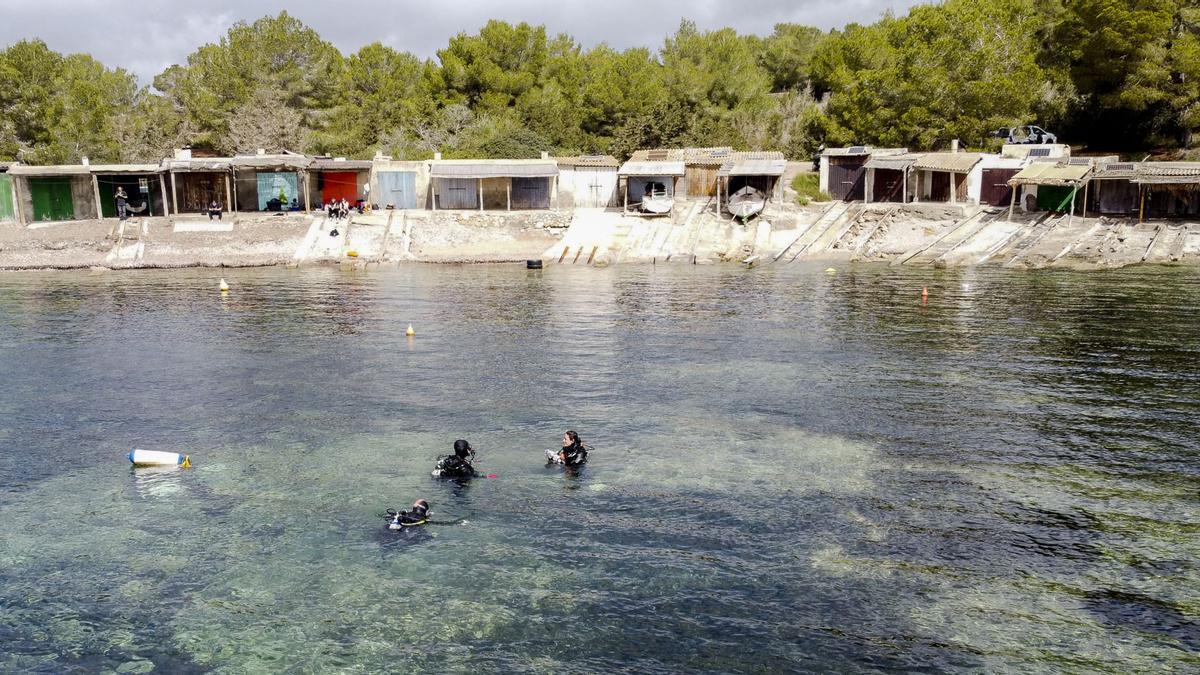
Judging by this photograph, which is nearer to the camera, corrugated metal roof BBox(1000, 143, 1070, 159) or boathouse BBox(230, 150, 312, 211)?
corrugated metal roof BBox(1000, 143, 1070, 159)

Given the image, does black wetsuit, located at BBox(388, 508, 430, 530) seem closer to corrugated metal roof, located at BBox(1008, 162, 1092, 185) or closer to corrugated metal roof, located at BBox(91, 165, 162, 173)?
corrugated metal roof, located at BBox(1008, 162, 1092, 185)

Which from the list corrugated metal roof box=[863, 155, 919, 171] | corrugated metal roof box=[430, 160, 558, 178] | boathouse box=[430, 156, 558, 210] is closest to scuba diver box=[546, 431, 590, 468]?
corrugated metal roof box=[430, 160, 558, 178]

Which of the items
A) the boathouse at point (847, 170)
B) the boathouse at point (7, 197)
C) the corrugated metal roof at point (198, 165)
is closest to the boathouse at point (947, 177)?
the boathouse at point (847, 170)

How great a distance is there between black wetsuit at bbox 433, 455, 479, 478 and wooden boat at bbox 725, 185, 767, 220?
4443 centimetres

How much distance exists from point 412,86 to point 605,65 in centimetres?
1785

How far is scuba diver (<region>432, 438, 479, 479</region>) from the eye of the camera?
21141 millimetres

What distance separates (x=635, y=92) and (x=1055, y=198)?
114 ft

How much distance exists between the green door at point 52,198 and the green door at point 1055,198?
217 feet

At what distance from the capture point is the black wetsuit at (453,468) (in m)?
21.2

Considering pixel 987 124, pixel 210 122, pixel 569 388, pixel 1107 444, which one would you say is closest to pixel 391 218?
pixel 210 122

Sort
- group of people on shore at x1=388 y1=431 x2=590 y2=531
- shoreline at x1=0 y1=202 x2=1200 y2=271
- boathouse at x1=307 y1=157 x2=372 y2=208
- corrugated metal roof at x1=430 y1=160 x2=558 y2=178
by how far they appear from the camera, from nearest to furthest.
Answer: group of people on shore at x1=388 y1=431 x2=590 y2=531 < shoreline at x1=0 y1=202 x2=1200 y2=271 < corrugated metal roof at x1=430 y1=160 x2=558 y2=178 < boathouse at x1=307 y1=157 x2=372 y2=208

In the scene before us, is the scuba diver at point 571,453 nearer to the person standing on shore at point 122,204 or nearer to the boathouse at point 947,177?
the boathouse at point 947,177

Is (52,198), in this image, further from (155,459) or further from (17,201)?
(155,459)

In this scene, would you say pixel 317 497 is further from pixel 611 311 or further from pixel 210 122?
pixel 210 122
